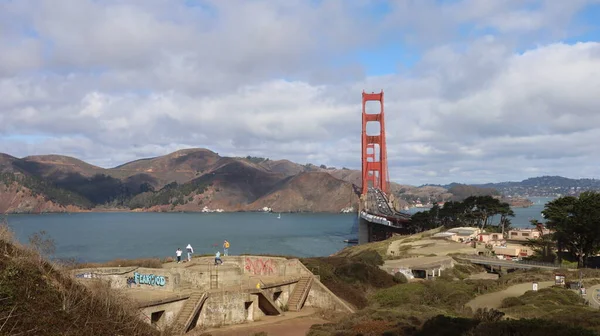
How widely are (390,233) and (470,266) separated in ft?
155

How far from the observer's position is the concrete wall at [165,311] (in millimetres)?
16625

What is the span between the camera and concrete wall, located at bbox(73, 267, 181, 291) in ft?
63.5

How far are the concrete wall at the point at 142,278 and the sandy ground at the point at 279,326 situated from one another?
2.52 m

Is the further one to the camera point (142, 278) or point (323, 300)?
point (323, 300)

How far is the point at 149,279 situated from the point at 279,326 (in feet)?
17.0

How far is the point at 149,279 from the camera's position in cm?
1956

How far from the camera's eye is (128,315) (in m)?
12.7

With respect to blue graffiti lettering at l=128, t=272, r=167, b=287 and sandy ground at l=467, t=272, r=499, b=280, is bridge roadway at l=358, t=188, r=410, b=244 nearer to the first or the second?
sandy ground at l=467, t=272, r=499, b=280

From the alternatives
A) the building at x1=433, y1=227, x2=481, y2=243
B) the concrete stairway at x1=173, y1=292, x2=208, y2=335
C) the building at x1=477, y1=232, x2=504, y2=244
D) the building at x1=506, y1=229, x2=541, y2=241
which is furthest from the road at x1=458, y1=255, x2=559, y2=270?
the concrete stairway at x1=173, y1=292, x2=208, y2=335

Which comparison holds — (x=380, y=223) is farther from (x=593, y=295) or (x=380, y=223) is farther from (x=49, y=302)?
(x=49, y=302)

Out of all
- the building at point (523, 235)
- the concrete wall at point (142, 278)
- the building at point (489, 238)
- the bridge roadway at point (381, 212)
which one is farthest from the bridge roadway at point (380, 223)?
the concrete wall at point (142, 278)

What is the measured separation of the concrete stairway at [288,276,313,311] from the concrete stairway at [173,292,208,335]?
4.68m

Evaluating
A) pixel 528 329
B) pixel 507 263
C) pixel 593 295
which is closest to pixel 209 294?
pixel 528 329

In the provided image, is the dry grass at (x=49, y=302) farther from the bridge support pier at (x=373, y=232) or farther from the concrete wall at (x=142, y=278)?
the bridge support pier at (x=373, y=232)
